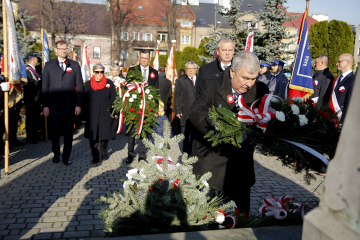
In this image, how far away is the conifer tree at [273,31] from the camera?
15.1 meters

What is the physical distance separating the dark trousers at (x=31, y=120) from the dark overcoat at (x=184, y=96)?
412 cm

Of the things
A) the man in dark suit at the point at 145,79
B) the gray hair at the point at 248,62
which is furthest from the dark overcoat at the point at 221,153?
the man in dark suit at the point at 145,79

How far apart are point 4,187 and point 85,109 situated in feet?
8.40

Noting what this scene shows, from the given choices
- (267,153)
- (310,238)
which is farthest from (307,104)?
(310,238)

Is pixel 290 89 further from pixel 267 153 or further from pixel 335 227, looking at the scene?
pixel 335 227

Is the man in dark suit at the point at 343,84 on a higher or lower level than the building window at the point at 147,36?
lower

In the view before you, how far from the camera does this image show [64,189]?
5.37m

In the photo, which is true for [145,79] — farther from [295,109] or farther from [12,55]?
[295,109]

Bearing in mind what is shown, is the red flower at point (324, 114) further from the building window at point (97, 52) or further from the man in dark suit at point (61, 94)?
the building window at point (97, 52)

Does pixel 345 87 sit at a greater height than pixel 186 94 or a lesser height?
greater

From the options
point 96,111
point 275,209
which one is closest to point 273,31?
point 96,111

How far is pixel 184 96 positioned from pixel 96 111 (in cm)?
222

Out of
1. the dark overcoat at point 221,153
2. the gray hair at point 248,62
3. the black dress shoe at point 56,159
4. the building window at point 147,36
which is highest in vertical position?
the building window at point 147,36

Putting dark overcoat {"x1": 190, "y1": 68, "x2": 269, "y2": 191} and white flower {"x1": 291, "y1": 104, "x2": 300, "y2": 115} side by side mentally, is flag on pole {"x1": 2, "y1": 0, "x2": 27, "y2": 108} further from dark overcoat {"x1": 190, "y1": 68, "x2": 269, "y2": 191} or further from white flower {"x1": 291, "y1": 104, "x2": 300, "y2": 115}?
white flower {"x1": 291, "y1": 104, "x2": 300, "y2": 115}
